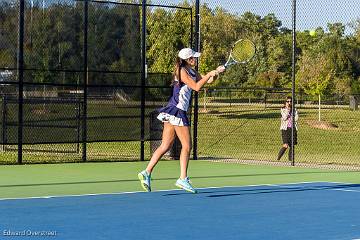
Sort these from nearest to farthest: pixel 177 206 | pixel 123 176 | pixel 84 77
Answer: pixel 177 206, pixel 123 176, pixel 84 77

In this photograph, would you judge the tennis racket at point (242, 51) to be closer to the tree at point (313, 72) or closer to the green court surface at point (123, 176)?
the green court surface at point (123, 176)

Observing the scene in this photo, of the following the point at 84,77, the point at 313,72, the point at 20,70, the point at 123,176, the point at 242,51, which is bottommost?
the point at 123,176

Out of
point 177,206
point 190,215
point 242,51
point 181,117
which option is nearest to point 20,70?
point 242,51

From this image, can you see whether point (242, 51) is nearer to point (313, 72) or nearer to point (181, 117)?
point (181, 117)

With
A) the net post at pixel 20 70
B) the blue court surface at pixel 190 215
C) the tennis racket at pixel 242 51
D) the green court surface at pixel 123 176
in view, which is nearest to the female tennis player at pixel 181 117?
the blue court surface at pixel 190 215

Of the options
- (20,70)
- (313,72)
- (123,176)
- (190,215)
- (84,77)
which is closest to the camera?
(190,215)

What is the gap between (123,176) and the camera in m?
14.4

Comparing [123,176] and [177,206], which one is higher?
[177,206]

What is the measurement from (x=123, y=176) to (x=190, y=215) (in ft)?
17.5

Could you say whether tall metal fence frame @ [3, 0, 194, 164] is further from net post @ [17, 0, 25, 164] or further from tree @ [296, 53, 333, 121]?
tree @ [296, 53, 333, 121]

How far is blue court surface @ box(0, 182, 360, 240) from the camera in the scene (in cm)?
783

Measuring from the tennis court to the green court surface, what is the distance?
0.02m

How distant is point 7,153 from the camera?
19.2 m

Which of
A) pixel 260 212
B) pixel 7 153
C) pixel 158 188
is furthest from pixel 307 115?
pixel 260 212
